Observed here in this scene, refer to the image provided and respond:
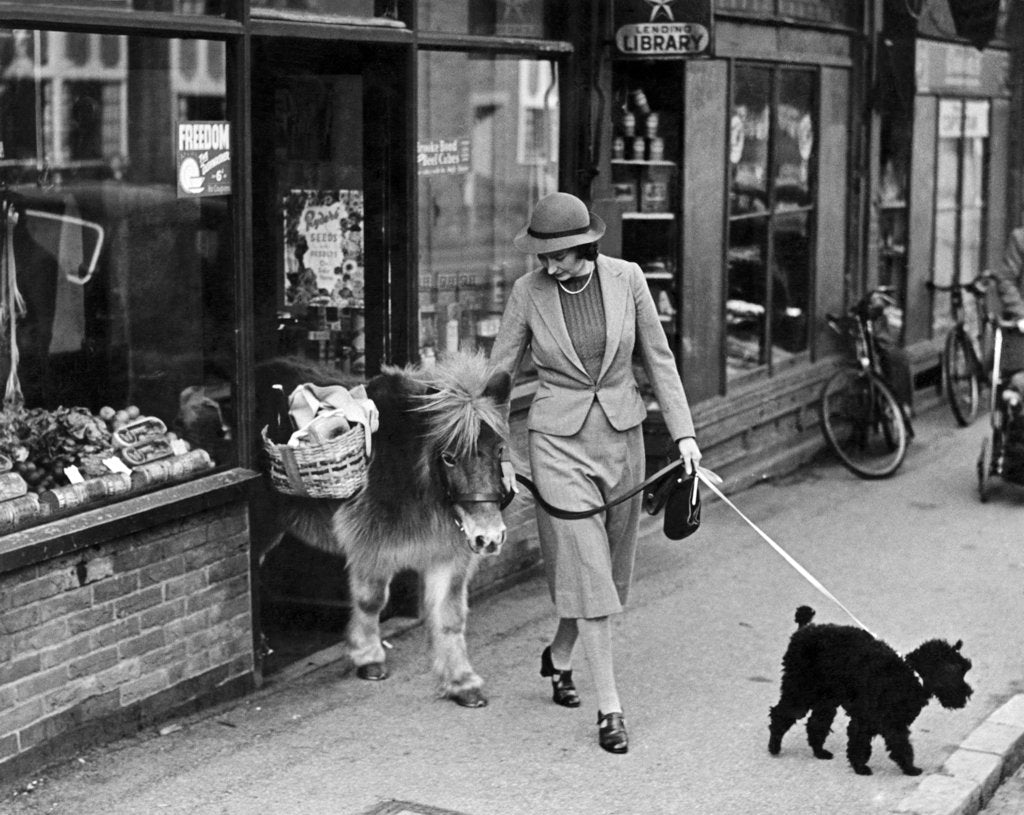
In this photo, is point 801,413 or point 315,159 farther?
point 801,413

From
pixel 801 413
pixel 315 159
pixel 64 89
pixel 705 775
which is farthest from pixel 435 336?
pixel 64 89

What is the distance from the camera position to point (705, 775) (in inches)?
245

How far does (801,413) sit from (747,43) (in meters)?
2.73

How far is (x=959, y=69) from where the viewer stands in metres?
14.8

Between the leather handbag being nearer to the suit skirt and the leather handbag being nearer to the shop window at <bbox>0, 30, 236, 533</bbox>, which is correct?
the suit skirt

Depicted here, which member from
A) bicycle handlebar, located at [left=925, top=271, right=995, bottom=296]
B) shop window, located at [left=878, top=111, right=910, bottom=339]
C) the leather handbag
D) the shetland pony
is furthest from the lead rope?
bicycle handlebar, located at [left=925, top=271, right=995, bottom=296]

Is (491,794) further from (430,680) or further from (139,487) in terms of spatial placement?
(139,487)

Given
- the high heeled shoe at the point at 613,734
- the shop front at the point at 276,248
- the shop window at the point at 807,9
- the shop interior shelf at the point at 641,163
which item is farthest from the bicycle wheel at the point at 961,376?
the high heeled shoe at the point at 613,734

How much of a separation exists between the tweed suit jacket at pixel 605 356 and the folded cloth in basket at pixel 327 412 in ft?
1.83

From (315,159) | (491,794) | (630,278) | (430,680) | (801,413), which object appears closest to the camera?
(491,794)

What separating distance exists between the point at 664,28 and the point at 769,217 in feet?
8.26

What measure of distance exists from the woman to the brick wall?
1.26 metres

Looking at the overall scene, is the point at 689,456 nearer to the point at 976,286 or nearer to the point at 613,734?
the point at 613,734

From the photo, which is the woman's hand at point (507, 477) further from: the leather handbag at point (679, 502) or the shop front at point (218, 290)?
the shop front at point (218, 290)
